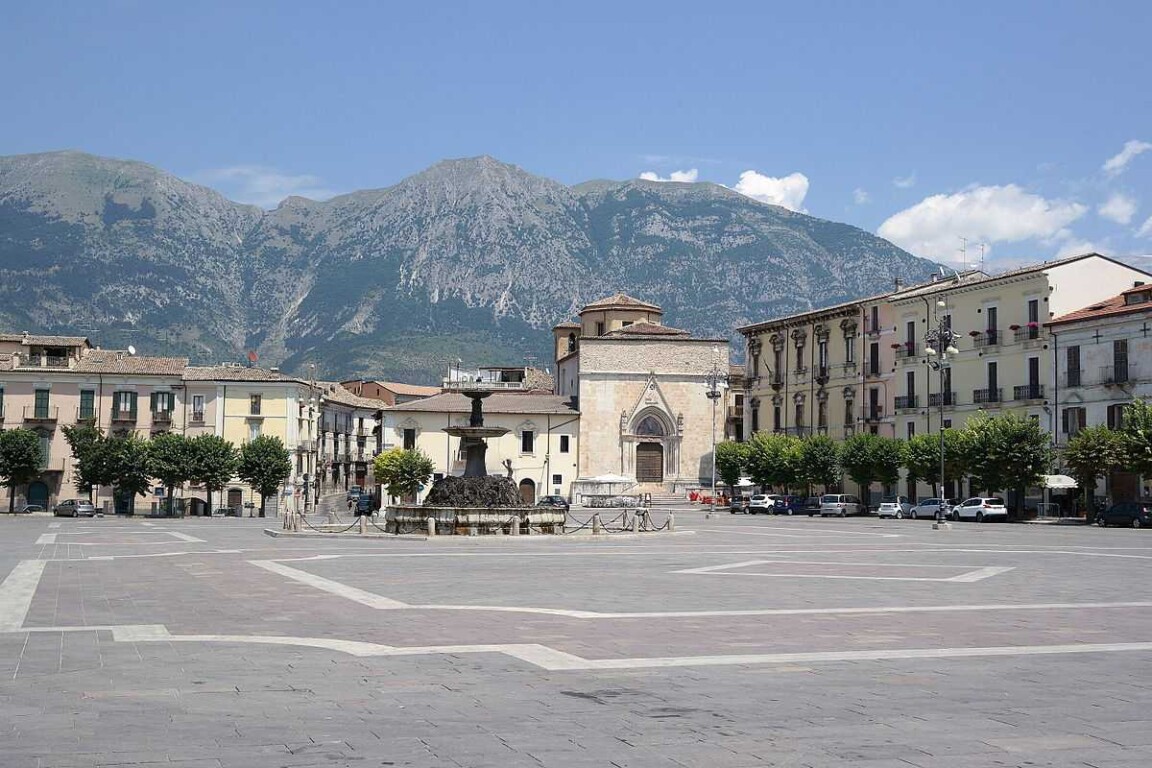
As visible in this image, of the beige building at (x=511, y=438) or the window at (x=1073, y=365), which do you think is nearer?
the window at (x=1073, y=365)

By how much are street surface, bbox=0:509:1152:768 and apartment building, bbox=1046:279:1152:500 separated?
3682 cm

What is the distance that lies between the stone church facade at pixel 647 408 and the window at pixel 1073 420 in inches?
1341

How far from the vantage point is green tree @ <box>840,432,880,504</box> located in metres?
70.2

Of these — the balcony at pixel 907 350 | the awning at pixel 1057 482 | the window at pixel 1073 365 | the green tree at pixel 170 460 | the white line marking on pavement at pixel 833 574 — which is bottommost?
the white line marking on pavement at pixel 833 574

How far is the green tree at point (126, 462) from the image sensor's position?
246 feet

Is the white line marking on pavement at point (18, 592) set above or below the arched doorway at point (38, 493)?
below

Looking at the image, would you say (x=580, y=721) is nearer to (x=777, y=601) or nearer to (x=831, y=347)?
(x=777, y=601)

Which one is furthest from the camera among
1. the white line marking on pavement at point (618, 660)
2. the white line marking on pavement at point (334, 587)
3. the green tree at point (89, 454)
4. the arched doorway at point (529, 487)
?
the arched doorway at point (529, 487)

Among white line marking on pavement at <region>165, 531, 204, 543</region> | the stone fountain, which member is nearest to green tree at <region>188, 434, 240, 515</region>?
white line marking on pavement at <region>165, 531, 204, 543</region>

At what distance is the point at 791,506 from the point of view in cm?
7281

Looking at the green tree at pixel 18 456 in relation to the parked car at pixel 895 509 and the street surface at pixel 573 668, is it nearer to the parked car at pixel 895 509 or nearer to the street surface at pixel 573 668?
the parked car at pixel 895 509

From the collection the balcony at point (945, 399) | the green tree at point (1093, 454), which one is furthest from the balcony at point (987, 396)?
the green tree at point (1093, 454)

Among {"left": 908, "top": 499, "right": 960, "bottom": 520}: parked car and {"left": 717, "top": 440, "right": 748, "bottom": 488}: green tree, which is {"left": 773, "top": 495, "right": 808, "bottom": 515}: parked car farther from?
{"left": 717, "top": 440, "right": 748, "bottom": 488}: green tree

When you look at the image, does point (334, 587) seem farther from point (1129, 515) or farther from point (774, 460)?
point (774, 460)
